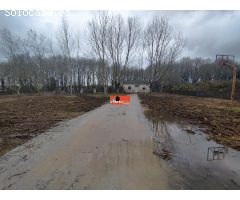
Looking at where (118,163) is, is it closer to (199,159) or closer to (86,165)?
(86,165)

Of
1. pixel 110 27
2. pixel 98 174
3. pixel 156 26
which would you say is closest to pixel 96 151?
pixel 98 174

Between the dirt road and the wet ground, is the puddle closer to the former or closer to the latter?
the wet ground

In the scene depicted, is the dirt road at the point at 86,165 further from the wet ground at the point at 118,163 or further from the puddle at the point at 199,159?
the puddle at the point at 199,159

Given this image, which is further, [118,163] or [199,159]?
[199,159]

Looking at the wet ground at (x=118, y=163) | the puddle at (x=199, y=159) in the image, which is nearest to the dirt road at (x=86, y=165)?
the wet ground at (x=118, y=163)

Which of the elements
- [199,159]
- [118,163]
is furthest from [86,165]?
[199,159]

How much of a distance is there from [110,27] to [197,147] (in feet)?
111

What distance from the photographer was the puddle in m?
3.15

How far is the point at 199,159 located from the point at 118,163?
6.59ft

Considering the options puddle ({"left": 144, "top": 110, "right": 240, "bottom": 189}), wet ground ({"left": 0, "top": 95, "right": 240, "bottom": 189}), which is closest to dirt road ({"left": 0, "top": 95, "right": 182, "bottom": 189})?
wet ground ({"left": 0, "top": 95, "right": 240, "bottom": 189})

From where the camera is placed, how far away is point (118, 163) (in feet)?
12.5

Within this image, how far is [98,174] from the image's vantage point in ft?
10.9

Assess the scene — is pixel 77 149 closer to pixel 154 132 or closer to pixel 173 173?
pixel 173 173

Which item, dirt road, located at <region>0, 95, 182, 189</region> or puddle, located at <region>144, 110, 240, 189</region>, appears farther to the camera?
puddle, located at <region>144, 110, 240, 189</region>
